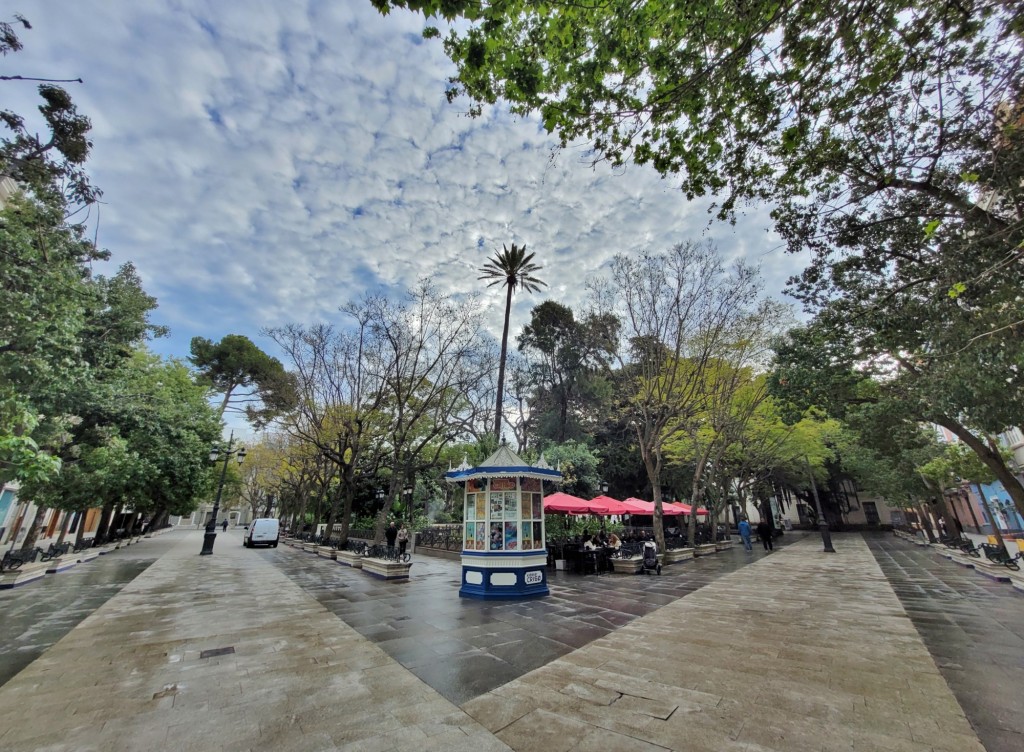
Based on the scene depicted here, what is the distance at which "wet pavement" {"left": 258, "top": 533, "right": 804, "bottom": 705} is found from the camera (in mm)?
4688

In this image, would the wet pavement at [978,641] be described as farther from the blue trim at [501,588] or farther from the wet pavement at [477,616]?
the blue trim at [501,588]

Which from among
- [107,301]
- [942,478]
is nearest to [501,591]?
[107,301]

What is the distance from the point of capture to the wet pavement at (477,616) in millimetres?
4688

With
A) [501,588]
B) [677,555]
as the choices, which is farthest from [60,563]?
[677,555]

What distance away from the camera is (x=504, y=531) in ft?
30.5

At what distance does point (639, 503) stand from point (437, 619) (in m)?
12.8

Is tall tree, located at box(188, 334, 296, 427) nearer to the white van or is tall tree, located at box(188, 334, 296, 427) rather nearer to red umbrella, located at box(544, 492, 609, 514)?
the white van

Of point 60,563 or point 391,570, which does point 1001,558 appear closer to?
point 391,570

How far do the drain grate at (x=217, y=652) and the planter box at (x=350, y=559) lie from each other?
30.2 ft

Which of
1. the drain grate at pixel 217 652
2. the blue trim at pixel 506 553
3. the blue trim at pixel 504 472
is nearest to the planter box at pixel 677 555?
the blue trim at pixel 506 553

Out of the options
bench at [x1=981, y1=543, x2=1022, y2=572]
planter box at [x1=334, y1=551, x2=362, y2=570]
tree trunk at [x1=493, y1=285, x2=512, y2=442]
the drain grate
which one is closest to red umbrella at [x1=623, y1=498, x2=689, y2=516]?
tree trunk at [x1=493, y1=285, x2=512, y2=442]

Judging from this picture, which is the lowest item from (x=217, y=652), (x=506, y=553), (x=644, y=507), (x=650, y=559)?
(x=217, y=652)

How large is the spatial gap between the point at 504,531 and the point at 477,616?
7.44 ft

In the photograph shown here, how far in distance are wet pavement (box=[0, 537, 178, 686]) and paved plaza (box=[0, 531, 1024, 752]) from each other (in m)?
0.06
